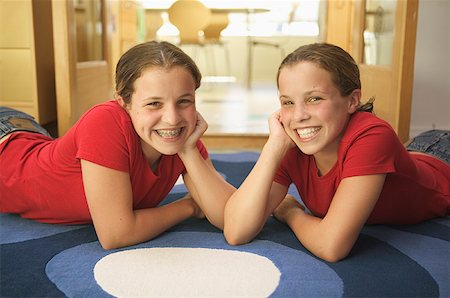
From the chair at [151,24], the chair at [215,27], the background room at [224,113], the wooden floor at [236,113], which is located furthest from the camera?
the chair at [151,24]

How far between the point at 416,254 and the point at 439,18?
5.32ft

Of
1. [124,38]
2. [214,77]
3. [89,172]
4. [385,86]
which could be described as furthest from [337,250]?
[214,77]

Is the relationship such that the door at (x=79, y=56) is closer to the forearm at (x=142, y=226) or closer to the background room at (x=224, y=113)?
the background room at (x=224, y=113)

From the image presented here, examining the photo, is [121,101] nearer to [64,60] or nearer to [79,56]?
[64,60]

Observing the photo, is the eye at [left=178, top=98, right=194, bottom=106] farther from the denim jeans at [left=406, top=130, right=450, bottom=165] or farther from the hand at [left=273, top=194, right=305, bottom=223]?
the denim jeans at [left=406, top=130, right=450, bottom=165]

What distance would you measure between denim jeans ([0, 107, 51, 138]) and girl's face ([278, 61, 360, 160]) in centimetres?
84

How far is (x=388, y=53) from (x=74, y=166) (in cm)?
149

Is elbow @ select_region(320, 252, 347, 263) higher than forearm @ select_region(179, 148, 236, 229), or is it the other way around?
forearm @ select_region(179, 148, 236, 229)

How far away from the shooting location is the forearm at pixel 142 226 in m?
1.15

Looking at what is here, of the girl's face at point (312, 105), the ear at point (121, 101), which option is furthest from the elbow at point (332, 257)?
the ear at point (121, 101)

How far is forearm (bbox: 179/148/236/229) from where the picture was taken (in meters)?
1.23

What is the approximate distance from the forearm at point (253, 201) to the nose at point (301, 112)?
96 millimetres

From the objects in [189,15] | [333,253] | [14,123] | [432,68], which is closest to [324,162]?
Answer: [333,253]

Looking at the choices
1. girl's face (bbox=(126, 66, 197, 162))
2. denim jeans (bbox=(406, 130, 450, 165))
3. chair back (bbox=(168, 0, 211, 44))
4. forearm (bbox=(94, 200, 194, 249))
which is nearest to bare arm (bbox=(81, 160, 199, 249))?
forearm (bbox=(94, 200, 194, 249))
